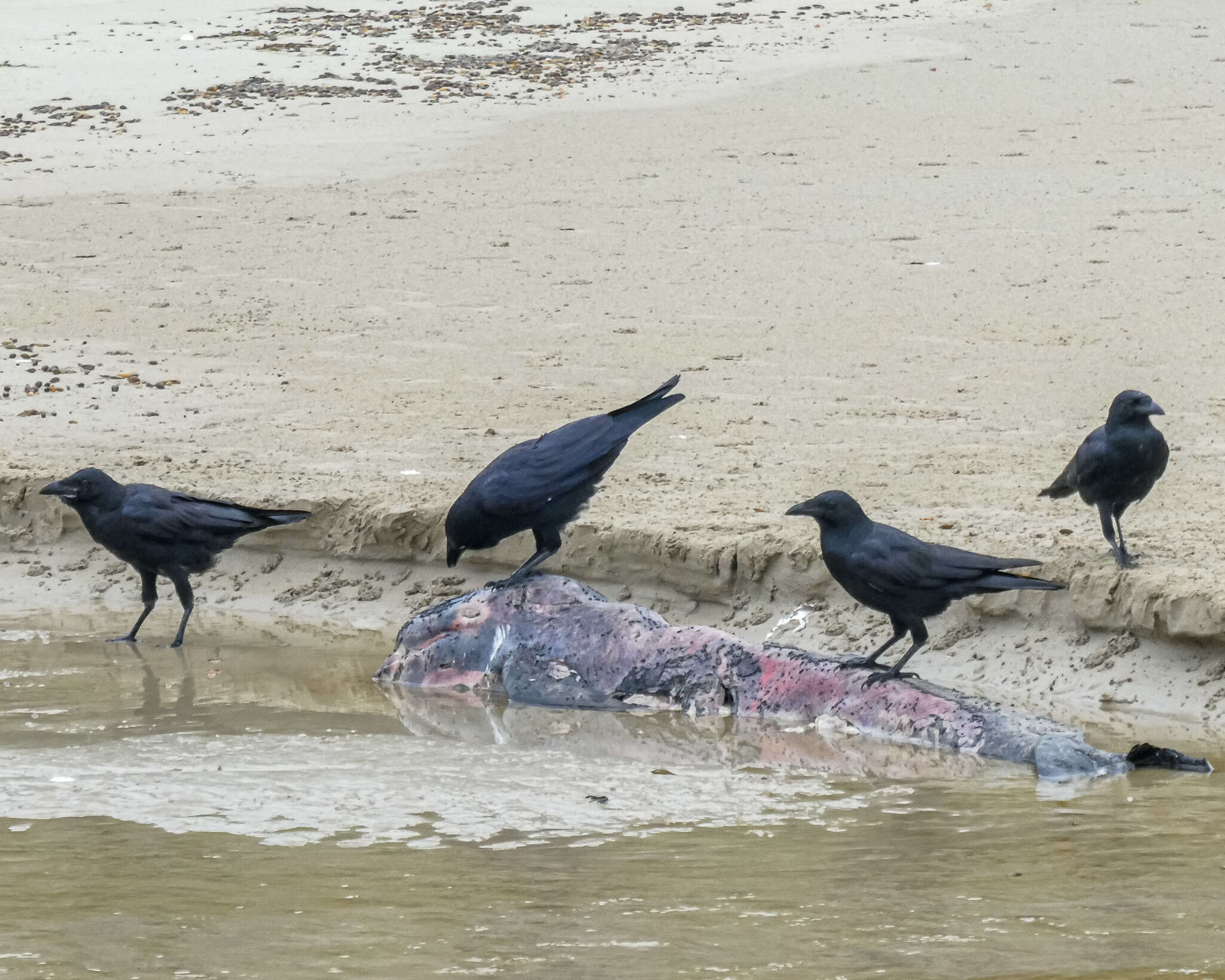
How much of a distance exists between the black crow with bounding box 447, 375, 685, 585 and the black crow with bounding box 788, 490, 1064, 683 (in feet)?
3.50

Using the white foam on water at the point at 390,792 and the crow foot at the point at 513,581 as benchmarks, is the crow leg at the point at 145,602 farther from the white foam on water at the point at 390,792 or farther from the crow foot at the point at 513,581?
the white foam on water at the point at 390,792

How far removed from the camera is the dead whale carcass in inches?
218

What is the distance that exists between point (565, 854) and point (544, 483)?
7.23ft

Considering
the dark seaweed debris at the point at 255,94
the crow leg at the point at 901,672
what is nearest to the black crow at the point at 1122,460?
the crow leg at the point at 901,672

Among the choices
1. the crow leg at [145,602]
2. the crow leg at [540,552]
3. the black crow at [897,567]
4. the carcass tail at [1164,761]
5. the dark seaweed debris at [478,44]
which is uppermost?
the dark seaweed debris at [478,44]

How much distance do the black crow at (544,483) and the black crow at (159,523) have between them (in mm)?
1133

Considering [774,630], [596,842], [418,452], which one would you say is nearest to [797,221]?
[418,452]

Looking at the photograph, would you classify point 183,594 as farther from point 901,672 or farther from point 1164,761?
point 1164,761

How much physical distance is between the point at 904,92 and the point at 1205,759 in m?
11.6

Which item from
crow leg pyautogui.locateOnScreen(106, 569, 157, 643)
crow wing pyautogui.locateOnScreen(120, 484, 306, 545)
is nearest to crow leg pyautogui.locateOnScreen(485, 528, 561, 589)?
crow wing pyautogui.locateOnScreen(120, 484, 306, 545)

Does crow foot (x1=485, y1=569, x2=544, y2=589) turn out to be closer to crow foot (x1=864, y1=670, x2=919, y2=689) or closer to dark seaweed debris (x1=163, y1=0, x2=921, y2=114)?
crow foot (x1=864, y1=670, x2=919, y2=689)

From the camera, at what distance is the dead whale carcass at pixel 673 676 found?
5531mm

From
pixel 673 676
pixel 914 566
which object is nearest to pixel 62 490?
pixel 673 676

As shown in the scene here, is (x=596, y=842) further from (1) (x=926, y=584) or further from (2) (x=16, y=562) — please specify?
(2) (x=16, y=562)
